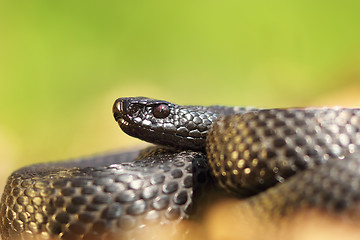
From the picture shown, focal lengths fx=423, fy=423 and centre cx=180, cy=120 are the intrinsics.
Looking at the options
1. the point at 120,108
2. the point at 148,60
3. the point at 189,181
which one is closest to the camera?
the point at 189,181

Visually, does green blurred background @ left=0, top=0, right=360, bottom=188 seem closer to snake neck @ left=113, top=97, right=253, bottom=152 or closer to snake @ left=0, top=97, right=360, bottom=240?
snake neck @ left=113, top=97, right=253, bottom=152

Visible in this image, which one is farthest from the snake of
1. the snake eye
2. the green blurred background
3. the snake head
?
the green blurred background

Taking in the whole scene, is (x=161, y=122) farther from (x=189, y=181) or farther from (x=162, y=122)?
(x=189, y=181)

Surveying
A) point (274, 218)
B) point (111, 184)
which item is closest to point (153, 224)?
point (111, 184)

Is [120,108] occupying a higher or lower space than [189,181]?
higher

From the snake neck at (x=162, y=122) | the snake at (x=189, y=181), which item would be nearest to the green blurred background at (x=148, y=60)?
the snake neck at (x=162, y=122)

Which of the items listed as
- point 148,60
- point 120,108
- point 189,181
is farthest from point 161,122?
point 148,60

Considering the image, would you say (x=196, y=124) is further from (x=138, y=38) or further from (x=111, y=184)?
(x=138, y=38)

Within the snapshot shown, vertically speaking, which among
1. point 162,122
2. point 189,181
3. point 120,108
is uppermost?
point 120,108
